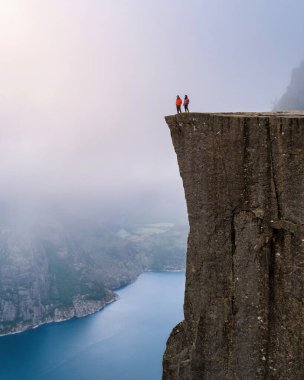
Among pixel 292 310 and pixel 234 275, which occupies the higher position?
pixel 234 275

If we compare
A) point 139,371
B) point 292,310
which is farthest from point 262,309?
point 139,371

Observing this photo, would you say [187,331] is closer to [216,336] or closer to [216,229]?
[216,336]

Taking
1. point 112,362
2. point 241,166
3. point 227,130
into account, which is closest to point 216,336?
point 241,166

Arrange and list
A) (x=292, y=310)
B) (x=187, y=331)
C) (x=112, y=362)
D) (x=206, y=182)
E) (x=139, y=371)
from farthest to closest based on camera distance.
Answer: (x=112, y=362) < (x=139, y=371) < (x=187, y=331) < (x=206, y=182) < (x=292, y=310)

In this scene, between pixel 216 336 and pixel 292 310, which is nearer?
pixel 292 310

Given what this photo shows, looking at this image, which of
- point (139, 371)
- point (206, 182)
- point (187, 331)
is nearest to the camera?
point (206, 182)

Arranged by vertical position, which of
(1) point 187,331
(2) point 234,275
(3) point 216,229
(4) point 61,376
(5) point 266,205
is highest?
(5) point 266,205
